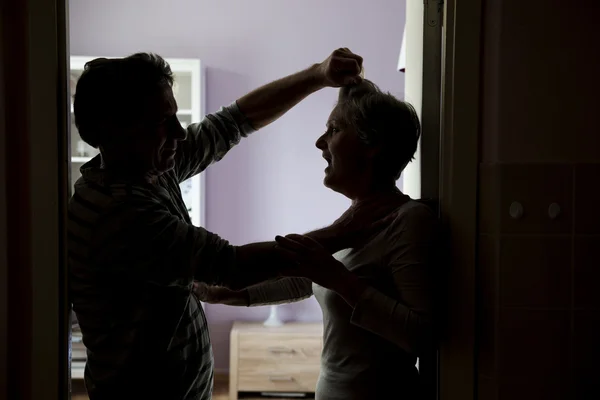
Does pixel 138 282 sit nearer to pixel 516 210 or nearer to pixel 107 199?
pixel 107 199

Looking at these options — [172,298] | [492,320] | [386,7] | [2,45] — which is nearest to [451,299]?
[492,320]

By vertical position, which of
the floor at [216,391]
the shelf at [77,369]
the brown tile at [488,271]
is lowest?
the floor at [216,391]

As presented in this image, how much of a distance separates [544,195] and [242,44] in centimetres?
337

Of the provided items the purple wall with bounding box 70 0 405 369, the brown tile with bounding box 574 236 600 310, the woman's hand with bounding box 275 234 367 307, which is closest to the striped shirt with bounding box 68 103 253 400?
the woman's hand with bounding box 275 234 367 307

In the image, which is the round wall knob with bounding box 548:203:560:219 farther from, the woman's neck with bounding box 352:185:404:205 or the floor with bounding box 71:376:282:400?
the floor with bounding box 71:376:282:400

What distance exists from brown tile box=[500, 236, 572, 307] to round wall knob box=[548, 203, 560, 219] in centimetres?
4

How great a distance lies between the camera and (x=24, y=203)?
41.9 inches

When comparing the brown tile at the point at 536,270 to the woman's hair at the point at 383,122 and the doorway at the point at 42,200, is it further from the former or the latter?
the doorway at the point at 42,200

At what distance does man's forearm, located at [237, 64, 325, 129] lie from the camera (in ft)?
4.75

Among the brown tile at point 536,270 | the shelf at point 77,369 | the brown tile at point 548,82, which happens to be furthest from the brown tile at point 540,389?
the shelf at point 77,369

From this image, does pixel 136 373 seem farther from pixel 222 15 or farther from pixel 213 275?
pixel 222 15

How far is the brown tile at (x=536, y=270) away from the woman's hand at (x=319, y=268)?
0.84 ft

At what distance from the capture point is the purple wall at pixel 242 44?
4156 millimetres

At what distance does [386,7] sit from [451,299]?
3406 millimetres
